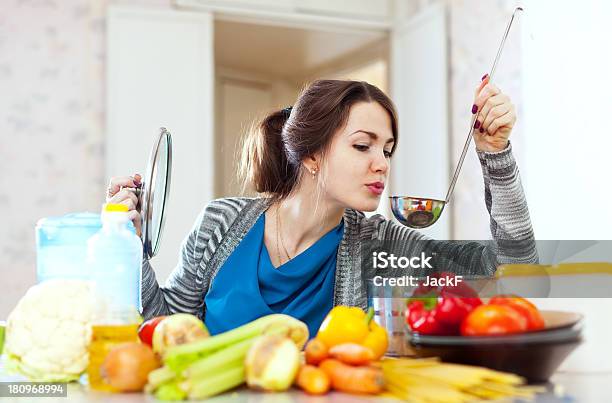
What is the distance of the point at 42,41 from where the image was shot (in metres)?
4.32

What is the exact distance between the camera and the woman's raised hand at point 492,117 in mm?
1581

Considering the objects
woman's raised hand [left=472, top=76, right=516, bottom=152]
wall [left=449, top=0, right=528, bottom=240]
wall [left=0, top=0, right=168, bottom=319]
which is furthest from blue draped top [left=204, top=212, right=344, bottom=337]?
wall [left=0, top=0, right=168, bottom=319]

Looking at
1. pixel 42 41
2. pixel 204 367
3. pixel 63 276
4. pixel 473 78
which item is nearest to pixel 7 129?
pixel 42 41

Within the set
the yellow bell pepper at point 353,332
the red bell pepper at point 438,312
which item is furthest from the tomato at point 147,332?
the red bell pepper at point 438,312

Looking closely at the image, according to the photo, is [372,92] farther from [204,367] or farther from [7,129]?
[7,129]

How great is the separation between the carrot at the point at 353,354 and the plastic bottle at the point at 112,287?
0.94ft

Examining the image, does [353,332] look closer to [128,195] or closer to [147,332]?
[147,332]

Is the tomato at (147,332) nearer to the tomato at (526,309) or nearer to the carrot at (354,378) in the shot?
the carrot at (354,378)

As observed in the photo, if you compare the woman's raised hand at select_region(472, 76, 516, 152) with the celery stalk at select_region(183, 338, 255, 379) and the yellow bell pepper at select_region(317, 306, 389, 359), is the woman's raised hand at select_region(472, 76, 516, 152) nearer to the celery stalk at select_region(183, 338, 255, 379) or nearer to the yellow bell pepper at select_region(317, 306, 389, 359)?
the yellow bell pepper at select_region(317, 306, 389, 359)

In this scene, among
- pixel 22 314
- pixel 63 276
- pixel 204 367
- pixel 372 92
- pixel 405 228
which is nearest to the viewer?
pixel 204 367

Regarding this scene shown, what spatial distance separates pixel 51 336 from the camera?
1.00 meters

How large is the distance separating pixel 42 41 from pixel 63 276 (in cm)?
346

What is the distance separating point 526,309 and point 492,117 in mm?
726

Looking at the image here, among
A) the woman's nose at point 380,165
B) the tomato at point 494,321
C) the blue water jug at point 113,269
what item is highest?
the woman's nose at point 380,165
